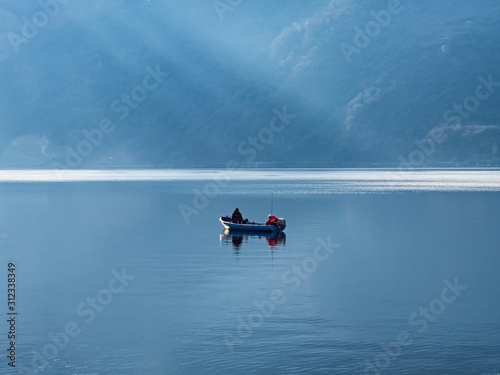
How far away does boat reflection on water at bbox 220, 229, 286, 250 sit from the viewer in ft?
200

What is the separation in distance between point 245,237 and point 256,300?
3249 centimetres

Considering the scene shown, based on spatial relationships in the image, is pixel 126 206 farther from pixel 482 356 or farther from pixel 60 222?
pixel 482 356

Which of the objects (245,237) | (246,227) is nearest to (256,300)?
(245,237)

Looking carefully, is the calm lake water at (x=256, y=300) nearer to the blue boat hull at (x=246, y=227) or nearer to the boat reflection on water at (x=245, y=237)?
the boat reflection on water at (x=245, y=237)

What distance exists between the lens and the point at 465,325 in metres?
30.6

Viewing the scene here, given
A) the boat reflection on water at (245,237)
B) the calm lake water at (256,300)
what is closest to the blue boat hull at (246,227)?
the boat reflection on water at (245,237)

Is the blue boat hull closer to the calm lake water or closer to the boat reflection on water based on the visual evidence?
the boat reflection on water

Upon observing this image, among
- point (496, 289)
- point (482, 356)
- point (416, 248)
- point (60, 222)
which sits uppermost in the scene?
point (60, 222)

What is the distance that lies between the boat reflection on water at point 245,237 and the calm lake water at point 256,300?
0.41 meters

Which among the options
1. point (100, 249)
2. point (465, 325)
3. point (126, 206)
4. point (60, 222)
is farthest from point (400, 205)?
point (465, 325)

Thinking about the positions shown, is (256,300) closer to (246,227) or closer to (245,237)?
(245,237)

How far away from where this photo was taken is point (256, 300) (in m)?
35.5

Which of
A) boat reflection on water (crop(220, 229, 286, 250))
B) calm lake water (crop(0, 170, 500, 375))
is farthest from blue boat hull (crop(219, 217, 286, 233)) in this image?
calm lake water (crop(0, 170, 500, 375))

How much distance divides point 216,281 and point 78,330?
39.0ft
